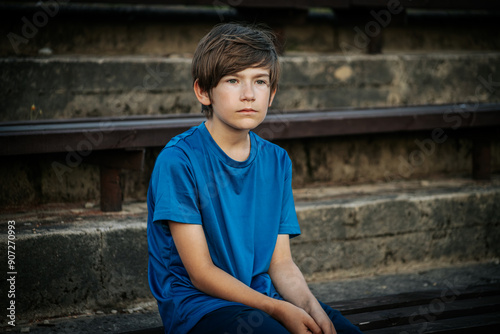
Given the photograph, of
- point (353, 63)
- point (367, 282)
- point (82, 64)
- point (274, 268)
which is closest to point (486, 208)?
point (367, 282)

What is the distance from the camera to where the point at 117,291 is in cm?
314

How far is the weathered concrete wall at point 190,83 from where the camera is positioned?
12.2ft

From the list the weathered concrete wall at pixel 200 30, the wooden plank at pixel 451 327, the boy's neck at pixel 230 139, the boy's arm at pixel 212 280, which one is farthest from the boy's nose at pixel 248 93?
the weathered concrete wall at pixel 200 30

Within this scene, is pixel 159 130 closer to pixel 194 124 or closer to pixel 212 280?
pixel 194 124

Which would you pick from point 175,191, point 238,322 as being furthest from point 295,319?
point 175,191

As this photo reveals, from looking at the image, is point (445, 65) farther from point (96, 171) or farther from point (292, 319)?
point (292, 319)

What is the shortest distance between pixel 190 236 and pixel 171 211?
0.11 meters

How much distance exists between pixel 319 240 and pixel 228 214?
1.61m

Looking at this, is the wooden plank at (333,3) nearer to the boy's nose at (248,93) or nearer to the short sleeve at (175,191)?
the boy's nose at (248,93)

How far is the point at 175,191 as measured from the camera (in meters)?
2.06

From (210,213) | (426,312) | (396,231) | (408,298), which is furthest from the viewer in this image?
(396,231)

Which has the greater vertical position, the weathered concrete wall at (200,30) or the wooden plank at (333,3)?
the wooden plank at (333,3)

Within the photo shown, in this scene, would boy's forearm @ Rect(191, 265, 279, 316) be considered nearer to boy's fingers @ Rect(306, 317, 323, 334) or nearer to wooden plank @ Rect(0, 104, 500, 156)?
boy's fingers @ Rect(306, 317, 323, 334)

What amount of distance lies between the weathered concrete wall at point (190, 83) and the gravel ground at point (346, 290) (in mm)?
1393
